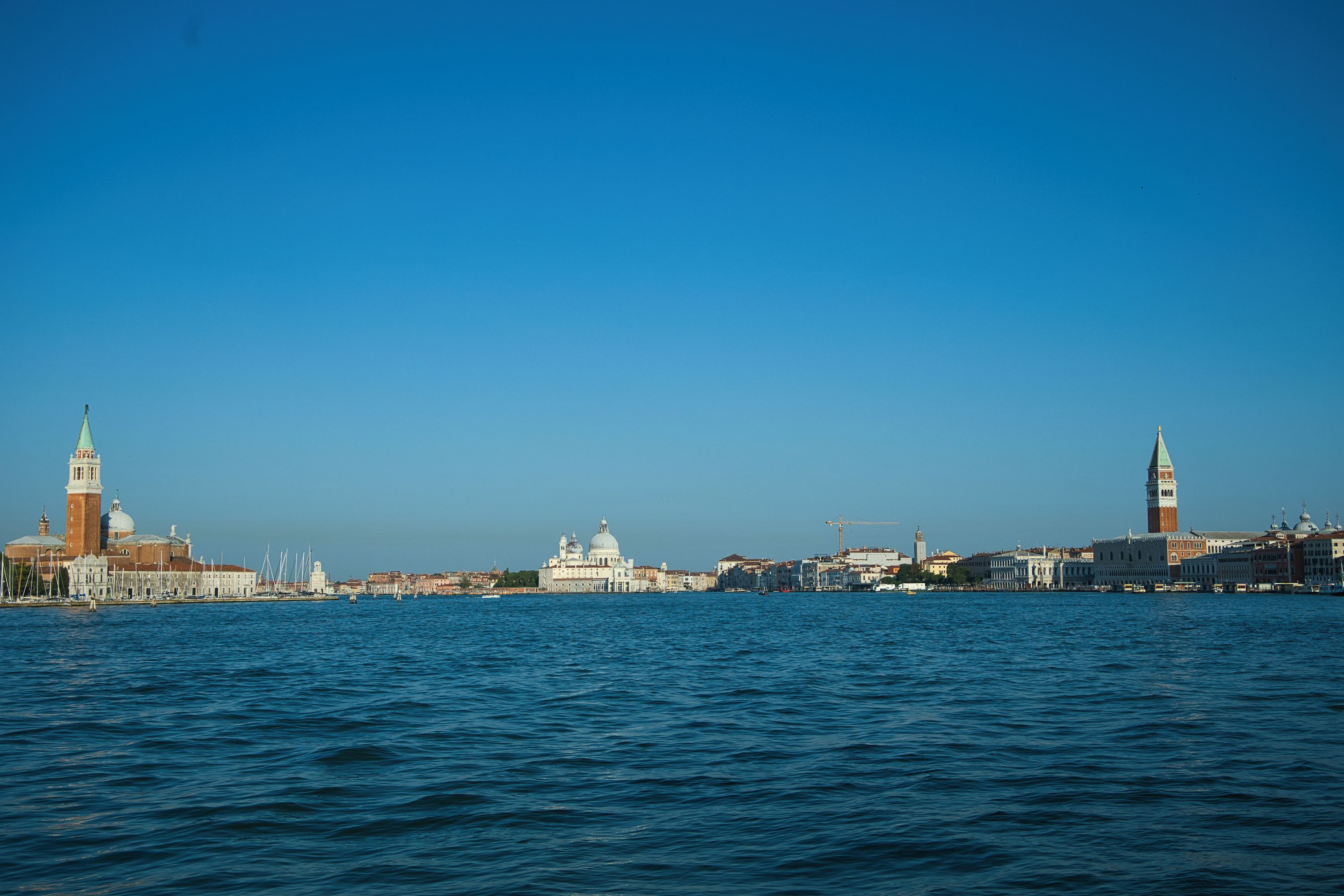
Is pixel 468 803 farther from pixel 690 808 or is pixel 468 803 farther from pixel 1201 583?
pixel 1201 583

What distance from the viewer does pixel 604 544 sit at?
181 metres

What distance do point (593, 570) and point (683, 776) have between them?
553ft

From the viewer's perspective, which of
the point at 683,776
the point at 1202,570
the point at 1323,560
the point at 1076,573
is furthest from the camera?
the point at 1076,573

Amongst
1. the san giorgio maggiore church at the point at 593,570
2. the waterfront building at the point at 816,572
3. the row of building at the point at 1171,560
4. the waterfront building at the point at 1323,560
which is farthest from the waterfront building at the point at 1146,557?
the san giorgio maggiore church at the point at 593,570

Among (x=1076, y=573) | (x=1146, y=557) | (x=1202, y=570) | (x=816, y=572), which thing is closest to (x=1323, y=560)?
(x=1202, y=570)

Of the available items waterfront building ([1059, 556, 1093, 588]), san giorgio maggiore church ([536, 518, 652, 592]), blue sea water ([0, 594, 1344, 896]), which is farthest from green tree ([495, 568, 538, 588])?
blue sea water ([0, 594, 1344, 896])

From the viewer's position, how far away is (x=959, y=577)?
140750 mm

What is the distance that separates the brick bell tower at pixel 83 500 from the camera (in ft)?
308

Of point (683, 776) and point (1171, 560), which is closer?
point (683, 776)

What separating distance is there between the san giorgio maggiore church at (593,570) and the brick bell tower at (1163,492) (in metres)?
82.2

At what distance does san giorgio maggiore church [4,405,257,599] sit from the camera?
92312mm

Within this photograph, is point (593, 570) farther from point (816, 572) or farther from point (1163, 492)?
point (1163, 492)

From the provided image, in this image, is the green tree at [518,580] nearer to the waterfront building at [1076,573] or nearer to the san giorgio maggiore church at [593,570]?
the san giorgio maggiore church at [593,570]

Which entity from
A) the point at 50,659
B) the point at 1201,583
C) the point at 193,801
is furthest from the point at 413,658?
the point at 1201,583
